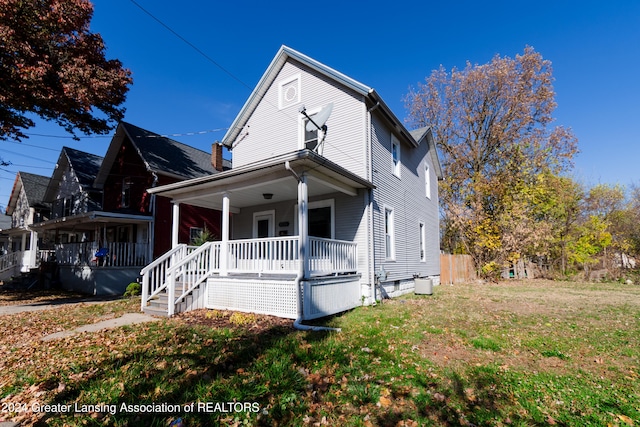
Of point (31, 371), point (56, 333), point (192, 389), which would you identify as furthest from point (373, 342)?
point (56, 333)

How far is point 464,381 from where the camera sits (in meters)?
4.18

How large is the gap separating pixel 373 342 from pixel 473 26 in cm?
1697

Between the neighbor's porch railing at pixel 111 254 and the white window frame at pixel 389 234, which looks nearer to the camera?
the white window frame at pixel 389 234

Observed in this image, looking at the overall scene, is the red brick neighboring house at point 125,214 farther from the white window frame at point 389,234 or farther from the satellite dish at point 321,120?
the white window frame at point 389,234

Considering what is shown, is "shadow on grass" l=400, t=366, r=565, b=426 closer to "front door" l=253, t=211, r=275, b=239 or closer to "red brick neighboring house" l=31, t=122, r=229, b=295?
"front door" l=253, t=211, r=275, b=239

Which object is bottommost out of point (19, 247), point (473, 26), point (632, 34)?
point (19, 247)

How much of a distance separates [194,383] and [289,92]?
36.2ft

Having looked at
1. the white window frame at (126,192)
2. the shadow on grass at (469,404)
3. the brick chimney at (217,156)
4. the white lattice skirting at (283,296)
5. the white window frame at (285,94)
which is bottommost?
the shadow on grass at (469,404)

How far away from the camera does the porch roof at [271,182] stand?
778 cm

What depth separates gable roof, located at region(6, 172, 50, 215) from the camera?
2436 cm

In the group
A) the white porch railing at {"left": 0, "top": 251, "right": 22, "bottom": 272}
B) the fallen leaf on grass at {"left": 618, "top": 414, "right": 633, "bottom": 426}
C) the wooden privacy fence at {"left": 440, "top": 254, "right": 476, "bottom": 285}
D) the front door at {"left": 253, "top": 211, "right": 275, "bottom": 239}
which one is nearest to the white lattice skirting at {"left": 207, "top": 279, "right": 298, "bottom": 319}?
the front door at {"left": 253, "top": 211, "right": 275, "bottom": 239}

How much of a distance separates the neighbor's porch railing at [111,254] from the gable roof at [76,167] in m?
5.40

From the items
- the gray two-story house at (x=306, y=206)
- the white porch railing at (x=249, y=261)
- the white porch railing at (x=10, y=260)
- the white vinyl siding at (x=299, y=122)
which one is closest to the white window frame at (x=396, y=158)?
the gray two-story house at (x=306, y=206)

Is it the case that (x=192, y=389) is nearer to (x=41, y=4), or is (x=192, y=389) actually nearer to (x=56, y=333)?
(x=56, y=333)
